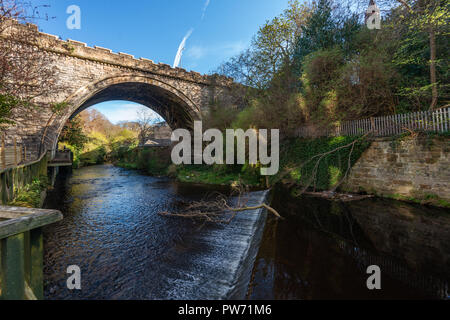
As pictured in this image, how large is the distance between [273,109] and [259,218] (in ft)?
22.0

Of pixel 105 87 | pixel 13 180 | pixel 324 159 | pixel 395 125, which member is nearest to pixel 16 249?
pixel 13 180

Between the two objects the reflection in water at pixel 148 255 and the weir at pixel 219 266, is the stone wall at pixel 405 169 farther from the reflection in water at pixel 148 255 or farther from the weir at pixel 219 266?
the weir at pixel 219 266

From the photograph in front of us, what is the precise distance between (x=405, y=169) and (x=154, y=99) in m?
18.0

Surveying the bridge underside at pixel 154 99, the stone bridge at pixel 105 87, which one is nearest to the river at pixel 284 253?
the stone bridge at pixel 105 87

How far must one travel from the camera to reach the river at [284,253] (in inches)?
111

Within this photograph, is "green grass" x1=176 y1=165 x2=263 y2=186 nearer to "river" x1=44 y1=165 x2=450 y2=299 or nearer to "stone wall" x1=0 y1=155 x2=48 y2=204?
"river" x1=44 y1=165 x2=450 y2=299

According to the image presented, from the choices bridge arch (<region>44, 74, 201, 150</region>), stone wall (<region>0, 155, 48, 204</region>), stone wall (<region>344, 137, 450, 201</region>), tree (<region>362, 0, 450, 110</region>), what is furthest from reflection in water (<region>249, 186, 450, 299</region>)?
bridge arch (<region>44, 74, 201, 150</region>)

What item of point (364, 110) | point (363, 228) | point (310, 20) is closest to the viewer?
point (363, 228)

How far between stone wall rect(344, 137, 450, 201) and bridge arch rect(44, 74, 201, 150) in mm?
13202

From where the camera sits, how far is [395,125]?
691 centimetres

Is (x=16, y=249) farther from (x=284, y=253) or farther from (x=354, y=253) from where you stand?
(x=354, y=253)

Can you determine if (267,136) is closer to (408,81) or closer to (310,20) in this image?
(408,81)
